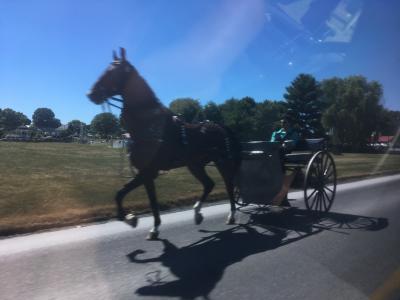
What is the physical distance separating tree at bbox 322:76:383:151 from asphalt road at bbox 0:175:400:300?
215ft

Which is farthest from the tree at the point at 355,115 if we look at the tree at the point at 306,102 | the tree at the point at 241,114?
the tree at the point at 241,114

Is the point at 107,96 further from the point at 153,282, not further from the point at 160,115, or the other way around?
the point at 153,282

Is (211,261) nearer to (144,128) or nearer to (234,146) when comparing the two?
(144,128)

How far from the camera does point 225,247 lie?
20.6 ft

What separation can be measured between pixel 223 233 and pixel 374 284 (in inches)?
114

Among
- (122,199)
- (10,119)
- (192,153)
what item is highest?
(10,119)

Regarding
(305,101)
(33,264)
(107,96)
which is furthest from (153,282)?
(305,101)

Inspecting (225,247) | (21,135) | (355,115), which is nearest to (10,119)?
(21,135)

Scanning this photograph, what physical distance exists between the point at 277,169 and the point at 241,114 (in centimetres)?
7467

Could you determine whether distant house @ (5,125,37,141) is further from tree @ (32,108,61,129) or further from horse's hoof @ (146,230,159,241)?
horse's hoof @ (146,230,159,241)

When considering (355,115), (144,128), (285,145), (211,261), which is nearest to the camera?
(211,261)

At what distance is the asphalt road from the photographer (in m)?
4.51

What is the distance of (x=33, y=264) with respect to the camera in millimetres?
5297

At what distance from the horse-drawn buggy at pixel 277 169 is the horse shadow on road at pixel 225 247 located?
17.4 inches
